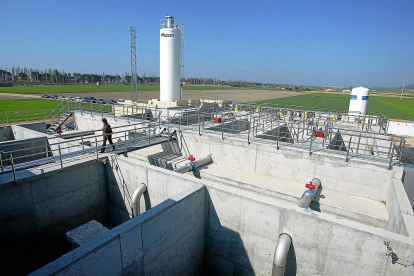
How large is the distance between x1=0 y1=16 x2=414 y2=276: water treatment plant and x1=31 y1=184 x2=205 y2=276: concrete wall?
0.08 ft

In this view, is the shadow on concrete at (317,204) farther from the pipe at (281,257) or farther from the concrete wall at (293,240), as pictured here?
the pipe at (281,257)

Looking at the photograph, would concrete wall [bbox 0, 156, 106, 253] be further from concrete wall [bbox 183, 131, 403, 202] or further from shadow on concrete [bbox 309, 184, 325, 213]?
shadow on concrete [bbox 309, 184, 325, 213]

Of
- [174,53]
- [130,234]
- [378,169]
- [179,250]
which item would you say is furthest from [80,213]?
[174,53]

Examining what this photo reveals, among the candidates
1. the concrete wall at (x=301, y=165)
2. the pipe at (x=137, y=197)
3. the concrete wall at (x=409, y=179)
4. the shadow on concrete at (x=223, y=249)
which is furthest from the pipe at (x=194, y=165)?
the concrete wall at (x=409, y=179)

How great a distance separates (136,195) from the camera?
27.7ft

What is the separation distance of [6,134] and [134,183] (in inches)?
545

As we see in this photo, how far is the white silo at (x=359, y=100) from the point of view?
64.3 feet

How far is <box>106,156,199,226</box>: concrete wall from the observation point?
311 inches

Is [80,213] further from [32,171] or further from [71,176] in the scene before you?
[32,171]

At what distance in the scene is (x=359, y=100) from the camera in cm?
1992

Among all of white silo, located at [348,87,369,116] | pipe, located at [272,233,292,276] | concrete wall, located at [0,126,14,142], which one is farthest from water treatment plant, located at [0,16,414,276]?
white silo, located at [348,87,369,116]

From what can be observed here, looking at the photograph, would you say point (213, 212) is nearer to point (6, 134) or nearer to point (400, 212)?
point (400, 212)

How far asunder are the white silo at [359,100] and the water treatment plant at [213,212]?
1129 cm

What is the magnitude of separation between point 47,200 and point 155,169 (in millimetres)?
3638
